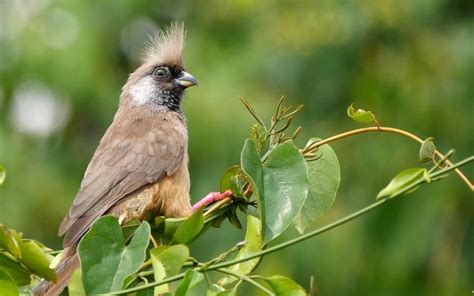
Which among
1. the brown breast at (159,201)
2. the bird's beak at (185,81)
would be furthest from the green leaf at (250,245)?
the bird's beak at (185,81)

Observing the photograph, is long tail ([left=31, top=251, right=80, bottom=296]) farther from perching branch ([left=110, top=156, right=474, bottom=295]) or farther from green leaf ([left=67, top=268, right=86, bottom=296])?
perching branch ([left=110, top=156, right=474, bottom=295])

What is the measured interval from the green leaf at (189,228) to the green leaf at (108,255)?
0.20 meters

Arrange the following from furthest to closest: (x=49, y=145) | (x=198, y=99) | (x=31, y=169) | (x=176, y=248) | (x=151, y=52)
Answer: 1. (x=49, y=145)
2. (x=31, y=169)
3. (x=198, y=99)
4. (x=151, y=52)
5. (x=176, y=248)

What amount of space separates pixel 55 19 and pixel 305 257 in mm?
3878

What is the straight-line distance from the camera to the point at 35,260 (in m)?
3.61

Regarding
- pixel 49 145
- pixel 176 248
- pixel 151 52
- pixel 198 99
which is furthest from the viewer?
pixel 49 145

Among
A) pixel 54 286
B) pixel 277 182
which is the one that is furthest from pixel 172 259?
pixel 54 286

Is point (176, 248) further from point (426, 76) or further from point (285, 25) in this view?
point (426, 76)

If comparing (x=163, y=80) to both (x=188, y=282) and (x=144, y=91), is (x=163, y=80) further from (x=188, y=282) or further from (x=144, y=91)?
(x=188, y=282)

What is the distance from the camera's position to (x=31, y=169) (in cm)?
1187

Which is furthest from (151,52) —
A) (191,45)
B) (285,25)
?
(191,45)

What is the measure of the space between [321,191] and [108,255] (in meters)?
0.99

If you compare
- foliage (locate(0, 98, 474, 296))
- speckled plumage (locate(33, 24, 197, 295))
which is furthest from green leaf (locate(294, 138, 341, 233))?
speckled plumage (locate(33, 24, 197, 295))

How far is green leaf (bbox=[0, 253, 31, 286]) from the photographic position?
371cm
